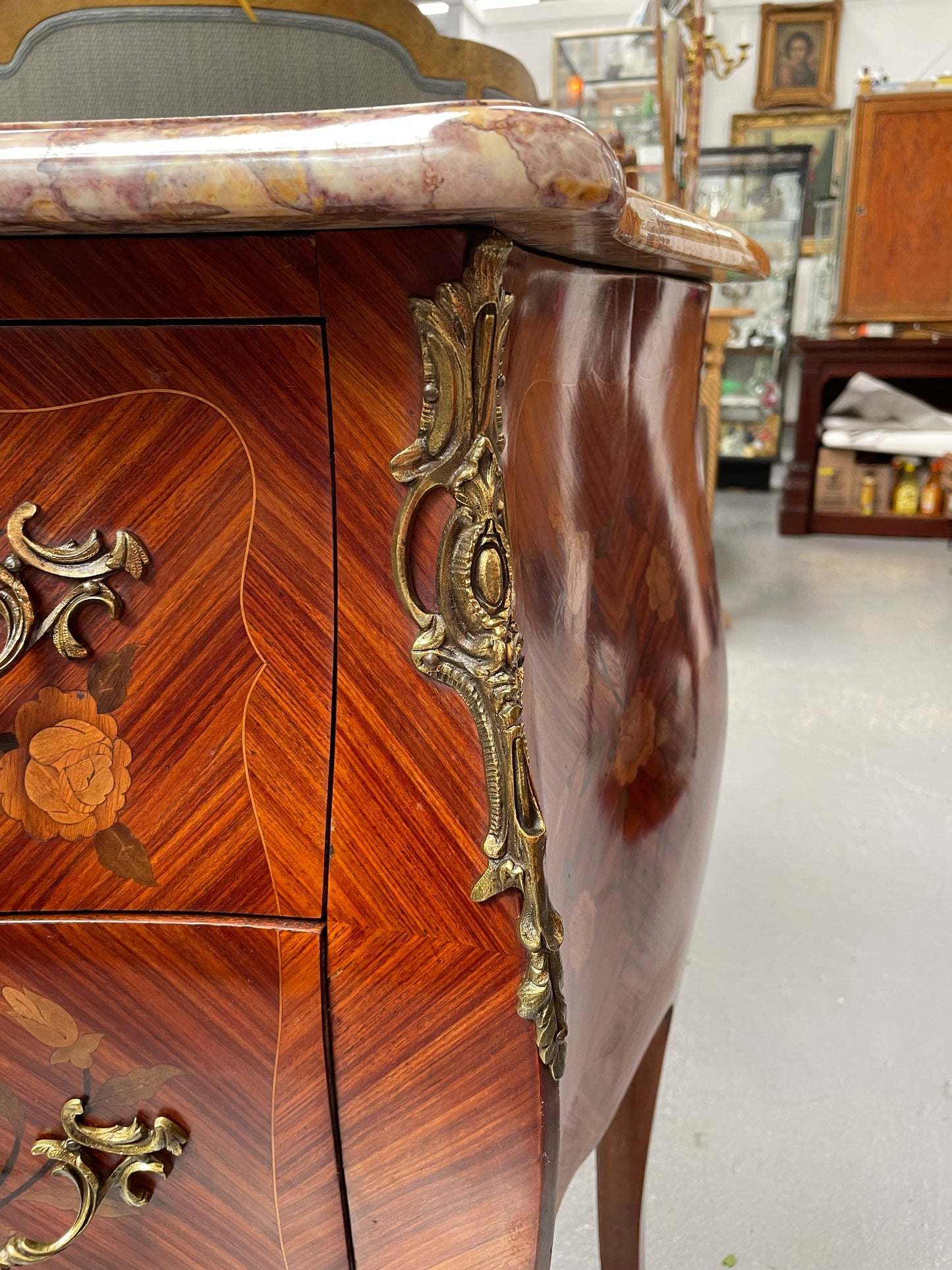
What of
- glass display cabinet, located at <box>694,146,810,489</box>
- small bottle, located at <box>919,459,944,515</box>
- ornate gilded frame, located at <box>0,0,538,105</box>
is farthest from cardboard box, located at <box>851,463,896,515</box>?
ornate gilded frame, located at <box>0,0,538,105</box>

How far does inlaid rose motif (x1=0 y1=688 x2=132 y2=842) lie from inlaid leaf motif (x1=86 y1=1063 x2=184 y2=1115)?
0.29ft

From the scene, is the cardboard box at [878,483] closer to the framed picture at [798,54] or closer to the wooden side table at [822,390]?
the wooden side table at [822,390]

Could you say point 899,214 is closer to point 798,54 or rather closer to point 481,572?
point 798,54

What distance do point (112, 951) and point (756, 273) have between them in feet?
1.64

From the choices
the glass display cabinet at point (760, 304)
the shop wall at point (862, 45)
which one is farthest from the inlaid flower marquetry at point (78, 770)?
the shop wall at point (862, 45)

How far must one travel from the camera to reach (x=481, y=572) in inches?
11.8

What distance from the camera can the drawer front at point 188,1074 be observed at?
35 centimetres

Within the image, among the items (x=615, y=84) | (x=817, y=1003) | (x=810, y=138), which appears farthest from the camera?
(x=810, y=138)

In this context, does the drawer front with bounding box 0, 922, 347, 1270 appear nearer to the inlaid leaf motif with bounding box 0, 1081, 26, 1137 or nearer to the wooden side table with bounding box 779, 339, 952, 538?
the inlaid leaf motif with bounding box 0, 1081, 26, 1137

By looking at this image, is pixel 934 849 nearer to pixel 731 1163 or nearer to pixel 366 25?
pixel 731 1163

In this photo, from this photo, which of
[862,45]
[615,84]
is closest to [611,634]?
[615,84]

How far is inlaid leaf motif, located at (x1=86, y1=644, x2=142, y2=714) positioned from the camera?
0.33 m

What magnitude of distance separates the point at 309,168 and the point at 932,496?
3.71 m

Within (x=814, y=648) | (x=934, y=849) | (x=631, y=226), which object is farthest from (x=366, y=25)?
(x=814, y=648)
